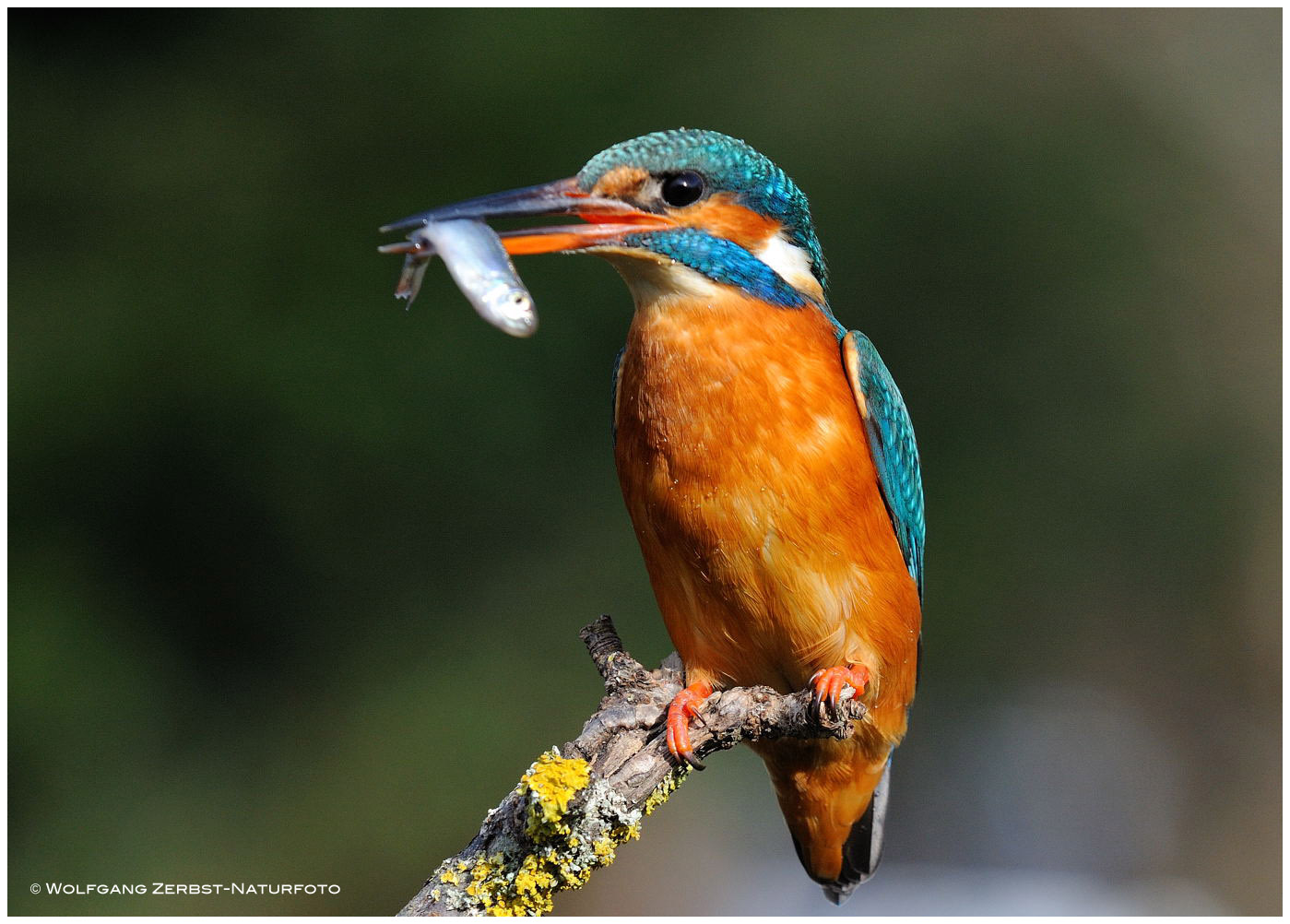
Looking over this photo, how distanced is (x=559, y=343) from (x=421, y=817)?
1.80 m

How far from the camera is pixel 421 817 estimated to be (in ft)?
14.1

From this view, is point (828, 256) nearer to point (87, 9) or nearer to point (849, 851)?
point (849, 851)

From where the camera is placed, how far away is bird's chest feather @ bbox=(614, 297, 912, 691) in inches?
74.2

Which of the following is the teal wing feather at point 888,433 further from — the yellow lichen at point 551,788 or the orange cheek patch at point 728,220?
the yellow lichen at point 551,788

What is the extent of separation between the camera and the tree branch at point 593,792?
172cm

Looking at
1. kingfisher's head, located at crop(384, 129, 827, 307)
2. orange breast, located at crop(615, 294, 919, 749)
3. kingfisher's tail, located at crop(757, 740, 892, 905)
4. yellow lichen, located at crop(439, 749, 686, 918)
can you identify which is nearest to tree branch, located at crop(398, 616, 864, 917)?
yellow lichen, located at crop(439, 749, 686, 918)

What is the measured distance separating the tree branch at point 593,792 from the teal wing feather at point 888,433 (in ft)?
1.40

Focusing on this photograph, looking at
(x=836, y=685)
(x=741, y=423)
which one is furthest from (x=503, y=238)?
(x=836, y=685)

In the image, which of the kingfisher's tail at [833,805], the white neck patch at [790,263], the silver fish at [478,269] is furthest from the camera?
the kingfisher's tail at [833,805]

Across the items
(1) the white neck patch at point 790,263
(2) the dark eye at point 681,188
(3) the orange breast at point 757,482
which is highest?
(2) the dark eye at point 681,188

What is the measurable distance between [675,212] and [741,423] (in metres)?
0.35

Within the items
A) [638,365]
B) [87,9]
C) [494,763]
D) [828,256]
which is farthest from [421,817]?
[87,9]

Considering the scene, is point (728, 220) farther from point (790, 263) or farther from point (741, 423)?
point (741, 423)

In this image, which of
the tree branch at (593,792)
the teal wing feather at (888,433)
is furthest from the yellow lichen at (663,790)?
the teal wing feather at (888,433)
